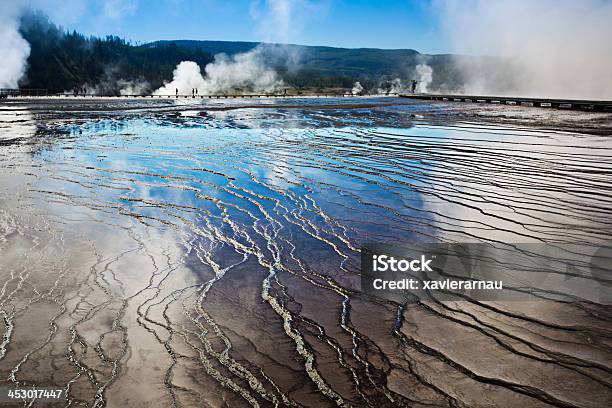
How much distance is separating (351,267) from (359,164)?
6.34 meters

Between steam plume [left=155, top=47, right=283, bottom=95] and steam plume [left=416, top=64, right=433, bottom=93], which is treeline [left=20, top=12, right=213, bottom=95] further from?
steam plume [left=416, top=64, right=433, bottom=93]

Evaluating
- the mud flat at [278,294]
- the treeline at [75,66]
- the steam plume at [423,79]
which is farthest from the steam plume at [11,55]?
the steam plume at [423,79]

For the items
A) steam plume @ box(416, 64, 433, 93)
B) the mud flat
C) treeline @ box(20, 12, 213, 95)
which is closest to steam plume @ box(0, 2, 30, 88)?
treeline @ box(20, 12, 213, 95)

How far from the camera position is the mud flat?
115 inches

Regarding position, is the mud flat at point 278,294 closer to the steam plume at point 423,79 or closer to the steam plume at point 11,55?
the steam plume at point 11,55

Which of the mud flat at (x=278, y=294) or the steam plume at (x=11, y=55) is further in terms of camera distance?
the steam plume at (x=11, y=55)

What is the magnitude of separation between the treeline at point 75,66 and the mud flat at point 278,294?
7747 centimetres

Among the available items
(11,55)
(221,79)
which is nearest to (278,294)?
(11,55)

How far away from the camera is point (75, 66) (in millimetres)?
89438

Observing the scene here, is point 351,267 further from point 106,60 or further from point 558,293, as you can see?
point 106,60

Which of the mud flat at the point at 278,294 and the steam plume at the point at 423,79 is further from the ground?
the steam plume at the point at 423,79

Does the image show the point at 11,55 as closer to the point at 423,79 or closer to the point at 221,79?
the point at 221,79

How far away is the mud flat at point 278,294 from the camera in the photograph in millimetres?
2916

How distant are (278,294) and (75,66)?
101m
